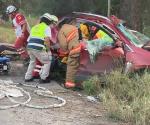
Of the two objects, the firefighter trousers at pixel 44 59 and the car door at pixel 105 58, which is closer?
the car door at pixel 105 58

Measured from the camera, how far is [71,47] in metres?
12.4

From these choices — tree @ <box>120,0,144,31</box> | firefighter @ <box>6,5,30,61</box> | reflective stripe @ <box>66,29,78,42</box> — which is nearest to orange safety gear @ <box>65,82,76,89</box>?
reflective stripe @ <box>66,29,78,42</box>

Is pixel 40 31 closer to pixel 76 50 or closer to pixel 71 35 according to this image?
pixel 71 35

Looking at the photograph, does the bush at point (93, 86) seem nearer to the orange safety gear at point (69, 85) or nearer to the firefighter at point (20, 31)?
the orange safety gear at point (69, 85)

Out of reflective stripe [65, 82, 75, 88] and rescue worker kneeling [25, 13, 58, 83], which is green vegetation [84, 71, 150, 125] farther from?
rescue worker kneeling [25, 13, 58, 83]

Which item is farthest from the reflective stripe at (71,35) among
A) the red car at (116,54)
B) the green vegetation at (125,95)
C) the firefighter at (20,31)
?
the firefighter at (20,31)

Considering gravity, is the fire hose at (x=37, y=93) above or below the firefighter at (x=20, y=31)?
below

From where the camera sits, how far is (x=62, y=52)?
1273 cm

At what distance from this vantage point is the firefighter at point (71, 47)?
12.3m

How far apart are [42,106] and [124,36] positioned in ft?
11.0

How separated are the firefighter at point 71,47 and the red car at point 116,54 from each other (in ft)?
0.59

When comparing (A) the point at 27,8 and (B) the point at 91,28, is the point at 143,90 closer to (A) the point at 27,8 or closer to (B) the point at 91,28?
(B) the point at 91,28

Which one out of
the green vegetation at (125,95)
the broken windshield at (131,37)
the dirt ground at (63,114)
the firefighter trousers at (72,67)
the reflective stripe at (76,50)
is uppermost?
the broken windshield at (131,37)

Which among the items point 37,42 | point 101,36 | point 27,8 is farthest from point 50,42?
point 27,8
